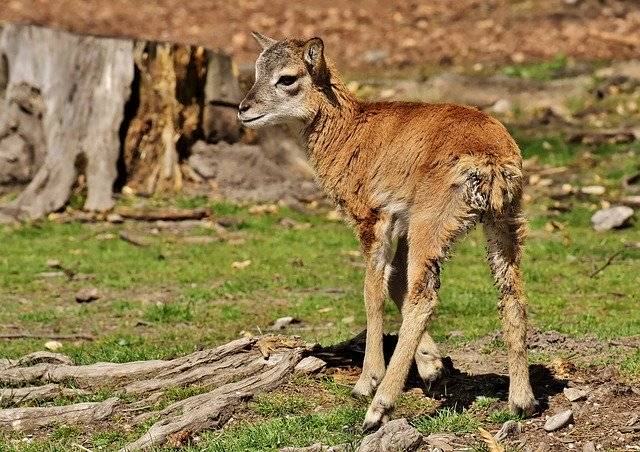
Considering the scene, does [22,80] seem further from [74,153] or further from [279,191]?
[279,191]

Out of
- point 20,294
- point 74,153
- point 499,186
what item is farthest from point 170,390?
point 74,153

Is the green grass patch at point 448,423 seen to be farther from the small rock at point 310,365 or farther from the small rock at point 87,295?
the small rock at point 87,295

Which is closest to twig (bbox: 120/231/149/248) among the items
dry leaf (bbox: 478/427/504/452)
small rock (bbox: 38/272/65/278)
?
small rock (bbox: 38/272/65/278)

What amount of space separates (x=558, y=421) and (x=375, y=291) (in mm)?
1615

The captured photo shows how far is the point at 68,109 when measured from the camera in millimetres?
14812

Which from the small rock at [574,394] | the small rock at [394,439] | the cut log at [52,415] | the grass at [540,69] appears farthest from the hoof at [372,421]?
the grass at [540,69]

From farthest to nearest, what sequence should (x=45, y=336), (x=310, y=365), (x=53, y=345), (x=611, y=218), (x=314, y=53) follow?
(x=611, y=218), (x=45, y=336), (x=53, y=345), (x=314, y=53), (x=310, y=365)

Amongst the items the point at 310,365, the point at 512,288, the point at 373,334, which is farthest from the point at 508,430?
the point at 310,365

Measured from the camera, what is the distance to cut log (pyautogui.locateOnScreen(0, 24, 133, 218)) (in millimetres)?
14539

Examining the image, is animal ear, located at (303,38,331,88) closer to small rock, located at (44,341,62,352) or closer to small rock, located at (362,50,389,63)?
small rock, located at (44,341,62,352)

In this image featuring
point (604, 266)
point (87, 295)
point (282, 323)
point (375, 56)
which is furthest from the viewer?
point (375, 56)

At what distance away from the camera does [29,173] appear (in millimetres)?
15234

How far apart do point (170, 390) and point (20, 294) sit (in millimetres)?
4156

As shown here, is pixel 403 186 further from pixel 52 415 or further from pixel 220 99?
pixel 220 99
